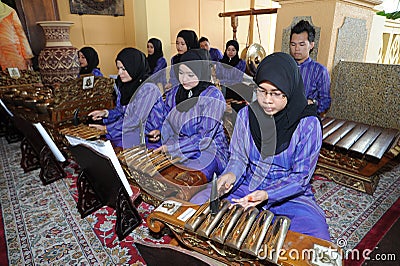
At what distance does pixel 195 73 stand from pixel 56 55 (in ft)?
8.31

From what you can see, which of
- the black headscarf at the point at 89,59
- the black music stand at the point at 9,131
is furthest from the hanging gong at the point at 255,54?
the black music stand at the point at 9,131

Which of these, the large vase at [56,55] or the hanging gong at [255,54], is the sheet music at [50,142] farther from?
the hanging gong at [255,54]

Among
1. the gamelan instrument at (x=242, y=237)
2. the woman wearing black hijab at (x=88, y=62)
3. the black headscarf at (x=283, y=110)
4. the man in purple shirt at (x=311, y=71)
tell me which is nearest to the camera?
the gamelan instrument at (x=242, y=237)

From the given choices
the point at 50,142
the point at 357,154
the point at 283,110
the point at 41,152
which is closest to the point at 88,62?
the point at 50,142

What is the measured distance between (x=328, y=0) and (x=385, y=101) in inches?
53.2

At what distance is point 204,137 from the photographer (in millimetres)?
2209

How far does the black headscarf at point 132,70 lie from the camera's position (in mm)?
2504

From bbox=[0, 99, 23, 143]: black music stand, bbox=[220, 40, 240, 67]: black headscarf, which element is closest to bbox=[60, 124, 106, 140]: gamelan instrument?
bbox=[0, 99, 23, 143]: black music stand

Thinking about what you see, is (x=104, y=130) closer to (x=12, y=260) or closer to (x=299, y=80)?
(x=12, y=260)

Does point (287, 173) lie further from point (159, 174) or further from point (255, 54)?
point (255, 54)

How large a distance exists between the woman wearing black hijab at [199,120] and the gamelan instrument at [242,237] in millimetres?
738

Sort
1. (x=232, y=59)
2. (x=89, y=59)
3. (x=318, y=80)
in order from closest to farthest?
(x=318, y=80)
(x=89, y=59)
(x=232, y=59)

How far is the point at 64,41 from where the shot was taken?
3.88m

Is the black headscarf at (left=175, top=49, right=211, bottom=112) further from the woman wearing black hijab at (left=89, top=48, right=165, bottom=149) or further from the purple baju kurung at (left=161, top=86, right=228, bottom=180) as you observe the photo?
the woman wearing black hijab at (left=89, top=48, right=165, bottom=149)
